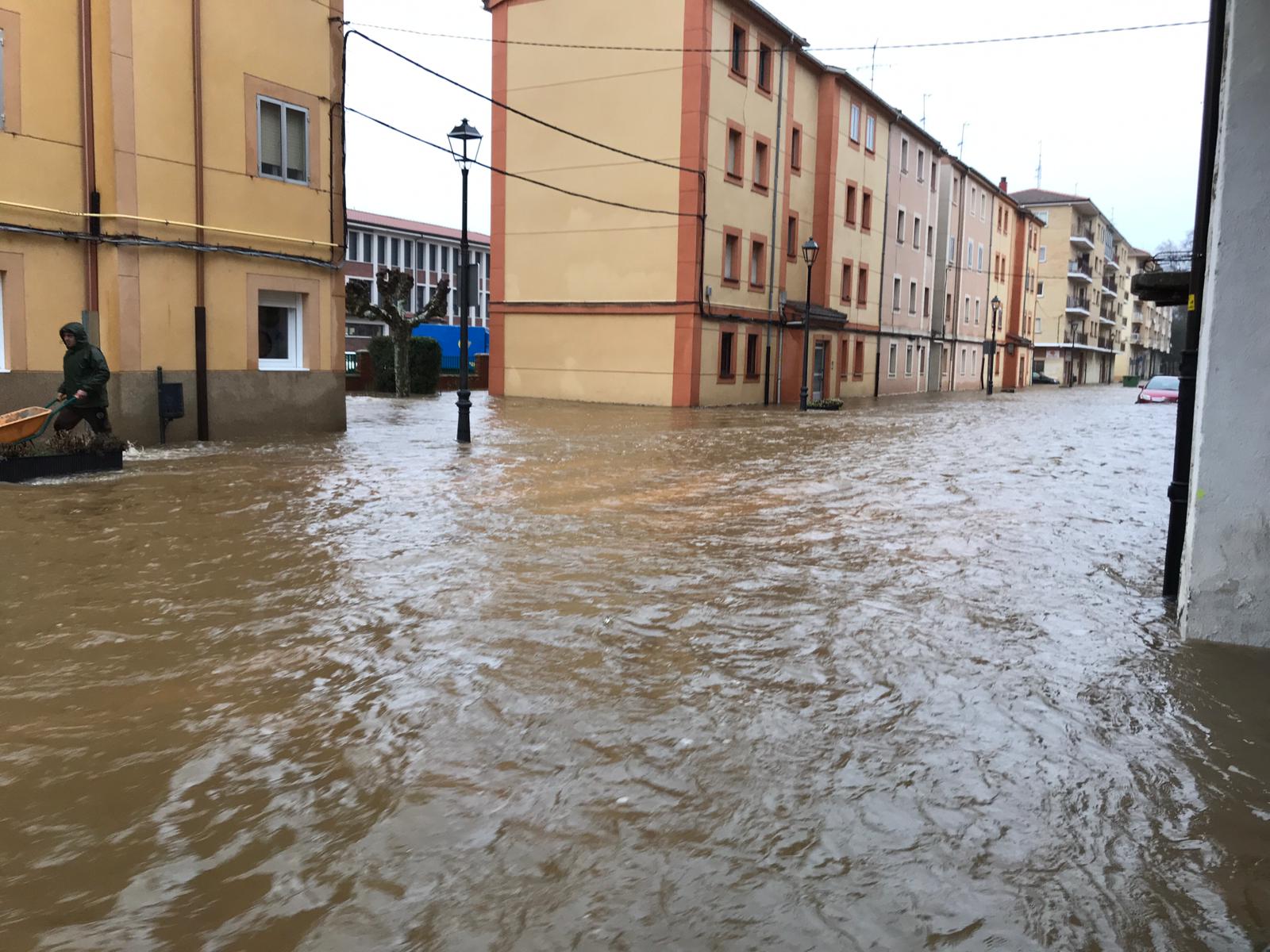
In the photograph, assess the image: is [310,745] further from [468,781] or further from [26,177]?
[26,177]

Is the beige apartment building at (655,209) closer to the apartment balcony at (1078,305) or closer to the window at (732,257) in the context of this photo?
the window at (732,257)

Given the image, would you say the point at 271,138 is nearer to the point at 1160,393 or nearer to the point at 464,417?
the point at 464,417

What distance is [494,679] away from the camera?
5207 mm

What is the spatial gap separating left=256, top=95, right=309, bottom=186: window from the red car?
37080mm

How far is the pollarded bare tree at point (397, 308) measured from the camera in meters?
31.0

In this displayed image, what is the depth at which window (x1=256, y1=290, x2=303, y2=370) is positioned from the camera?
17.4 m

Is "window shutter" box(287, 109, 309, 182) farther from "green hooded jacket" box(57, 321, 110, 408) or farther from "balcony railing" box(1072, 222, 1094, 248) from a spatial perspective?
"balcony railing" box(1072, 222, 1094, 248)

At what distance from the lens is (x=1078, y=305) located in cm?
8869

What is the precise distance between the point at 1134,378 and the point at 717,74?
76.7 metres

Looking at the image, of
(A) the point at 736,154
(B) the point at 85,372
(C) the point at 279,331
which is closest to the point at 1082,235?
(A) the point at 736,154

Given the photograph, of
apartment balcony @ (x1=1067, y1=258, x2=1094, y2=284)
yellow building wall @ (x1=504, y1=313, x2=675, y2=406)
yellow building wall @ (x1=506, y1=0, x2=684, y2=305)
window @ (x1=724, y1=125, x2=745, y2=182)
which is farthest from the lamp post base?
apartment balcony @ (x1=1067, y1=258, x2=1094, y2=284)

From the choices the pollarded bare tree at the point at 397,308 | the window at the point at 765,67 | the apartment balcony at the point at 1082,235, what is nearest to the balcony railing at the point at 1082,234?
the apartment balcony at the point at 1082,235

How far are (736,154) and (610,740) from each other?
2986cm

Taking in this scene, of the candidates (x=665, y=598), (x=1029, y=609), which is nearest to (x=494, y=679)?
(x=665, y=598)
